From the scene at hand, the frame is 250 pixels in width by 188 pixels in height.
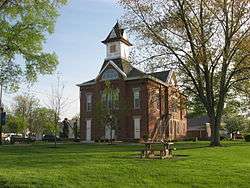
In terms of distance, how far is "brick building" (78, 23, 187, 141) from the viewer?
167 feet

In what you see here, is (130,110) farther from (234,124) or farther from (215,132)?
(234,124)

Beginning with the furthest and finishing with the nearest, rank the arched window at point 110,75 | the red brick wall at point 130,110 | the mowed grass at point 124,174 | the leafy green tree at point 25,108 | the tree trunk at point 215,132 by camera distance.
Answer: the leafy green tree at point 25,108 → the arched window at point 110,75 → the red brick wall at point 130,110 → the tree trunk at point 215,132 → the mowed grass at point 124,174

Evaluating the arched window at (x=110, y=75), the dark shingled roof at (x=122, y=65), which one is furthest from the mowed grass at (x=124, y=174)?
the dark shingled roof at (x=122, y=65)

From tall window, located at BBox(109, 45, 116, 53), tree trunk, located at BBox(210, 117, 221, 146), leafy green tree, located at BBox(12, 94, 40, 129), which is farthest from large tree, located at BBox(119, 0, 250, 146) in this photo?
leafy green tree, located at BBox(12, 94, 40, 129)

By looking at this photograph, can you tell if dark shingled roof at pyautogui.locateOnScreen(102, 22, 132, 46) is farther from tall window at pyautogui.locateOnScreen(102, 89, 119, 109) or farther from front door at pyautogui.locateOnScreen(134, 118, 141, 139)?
front door at pyautogui.locateOnScreen(134, 118, 141, 139)

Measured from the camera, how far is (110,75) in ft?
177

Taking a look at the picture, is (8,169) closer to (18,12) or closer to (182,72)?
(18,12)

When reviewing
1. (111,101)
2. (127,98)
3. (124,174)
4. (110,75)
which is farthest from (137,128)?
(124,174)

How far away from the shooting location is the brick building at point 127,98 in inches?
2004

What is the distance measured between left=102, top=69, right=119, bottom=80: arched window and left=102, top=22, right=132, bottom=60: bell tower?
7.77ft

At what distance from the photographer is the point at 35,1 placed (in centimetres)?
2903

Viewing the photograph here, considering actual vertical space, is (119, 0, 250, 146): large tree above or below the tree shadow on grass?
above

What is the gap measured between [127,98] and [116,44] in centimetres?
803

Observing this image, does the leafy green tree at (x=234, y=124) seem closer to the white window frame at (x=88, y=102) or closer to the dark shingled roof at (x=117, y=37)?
the dark shingled roof at (x=117, y=37)
